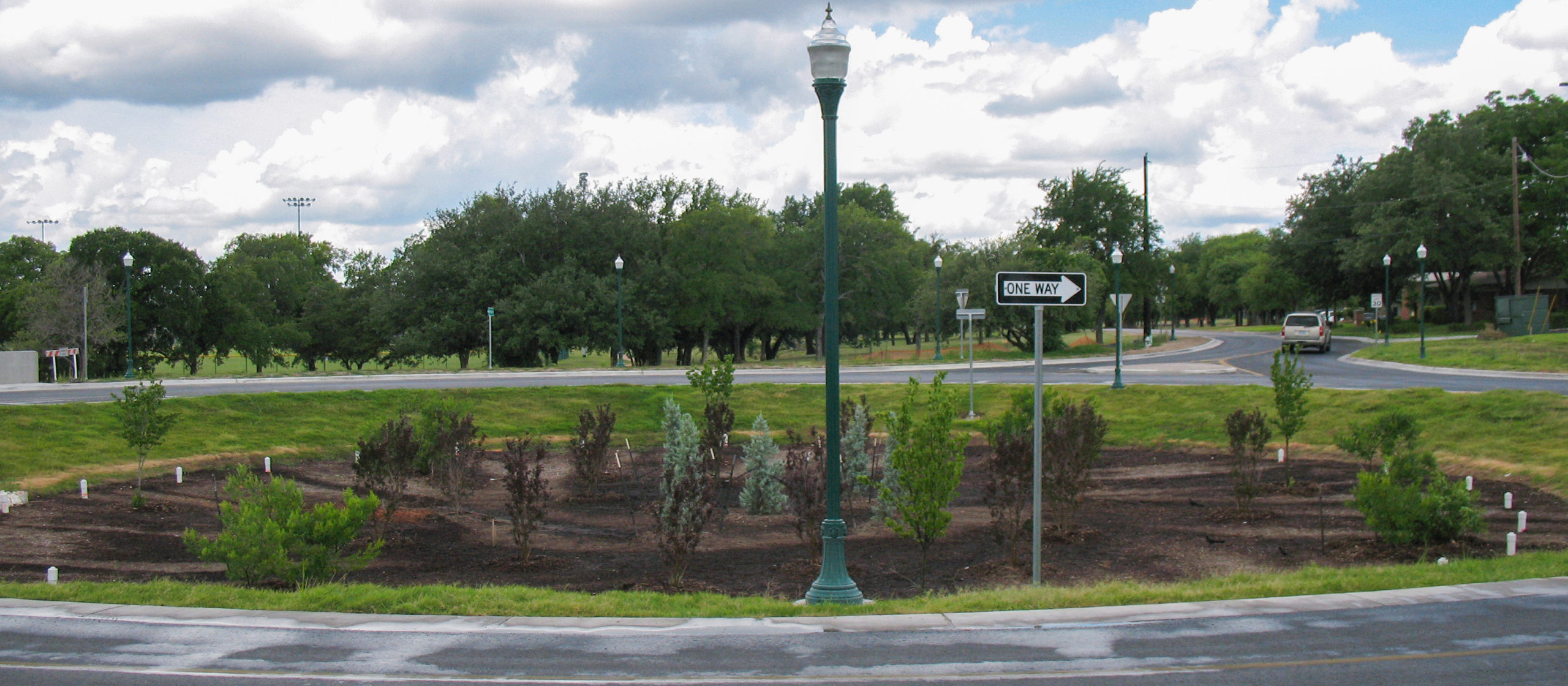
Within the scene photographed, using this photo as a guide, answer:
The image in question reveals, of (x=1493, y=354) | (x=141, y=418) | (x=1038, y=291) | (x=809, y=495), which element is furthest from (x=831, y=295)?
(x=1493, y=354)

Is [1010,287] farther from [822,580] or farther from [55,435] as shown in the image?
[55,435]

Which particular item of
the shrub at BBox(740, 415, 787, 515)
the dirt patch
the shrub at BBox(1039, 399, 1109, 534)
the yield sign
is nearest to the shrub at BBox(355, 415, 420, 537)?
the dirt patch

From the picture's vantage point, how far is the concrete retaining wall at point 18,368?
3078 cm

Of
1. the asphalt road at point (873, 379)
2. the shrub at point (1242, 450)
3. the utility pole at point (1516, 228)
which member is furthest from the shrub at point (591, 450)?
the utility pole at point (1516, 228)

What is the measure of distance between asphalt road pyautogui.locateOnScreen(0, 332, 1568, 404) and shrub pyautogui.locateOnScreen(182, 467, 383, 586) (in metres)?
13.4

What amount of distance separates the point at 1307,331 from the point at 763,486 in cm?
3449

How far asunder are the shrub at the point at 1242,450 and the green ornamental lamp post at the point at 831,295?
6808mm

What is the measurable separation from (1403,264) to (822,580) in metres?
56.5

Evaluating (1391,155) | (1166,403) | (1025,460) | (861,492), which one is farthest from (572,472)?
(1391,155)

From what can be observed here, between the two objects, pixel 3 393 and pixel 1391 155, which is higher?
pixel 1391 155

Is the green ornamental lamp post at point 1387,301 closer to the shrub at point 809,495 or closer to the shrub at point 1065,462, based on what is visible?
the shrub at point 1065,462

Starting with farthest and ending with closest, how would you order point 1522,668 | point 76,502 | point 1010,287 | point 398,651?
point 76,502, point 1010,287, point 398,651, point 1522,668

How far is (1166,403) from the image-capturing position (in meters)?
23.0

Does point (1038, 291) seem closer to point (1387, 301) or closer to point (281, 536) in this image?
point (281, 536)
